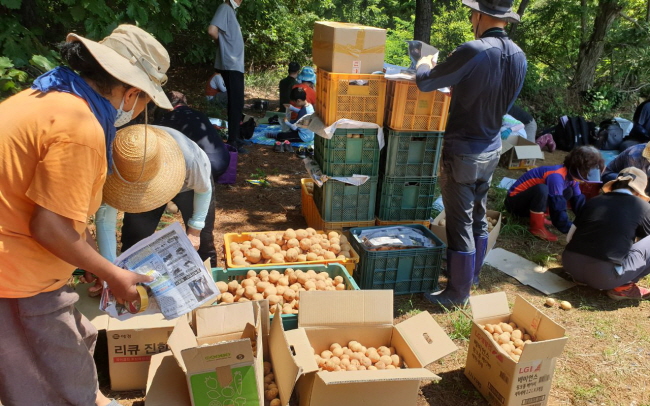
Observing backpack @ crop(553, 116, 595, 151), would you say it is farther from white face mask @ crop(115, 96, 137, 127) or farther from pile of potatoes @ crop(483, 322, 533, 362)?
white face mask @ crop(115, 96, 137, 127)

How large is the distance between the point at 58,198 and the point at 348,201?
112 inches

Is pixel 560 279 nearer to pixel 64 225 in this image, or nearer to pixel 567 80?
pixel 64 225

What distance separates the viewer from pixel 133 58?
6.08ft

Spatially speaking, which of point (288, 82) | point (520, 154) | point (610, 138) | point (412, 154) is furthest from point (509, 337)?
point (288, 82)

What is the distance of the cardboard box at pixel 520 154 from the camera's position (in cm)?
720

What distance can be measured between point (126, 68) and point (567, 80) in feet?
39.6

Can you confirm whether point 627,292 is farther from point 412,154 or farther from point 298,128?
point 298,128

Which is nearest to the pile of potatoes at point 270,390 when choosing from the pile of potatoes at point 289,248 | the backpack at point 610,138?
the pile of potatoes at point 289,248

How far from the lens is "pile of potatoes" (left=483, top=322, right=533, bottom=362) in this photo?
302 cm

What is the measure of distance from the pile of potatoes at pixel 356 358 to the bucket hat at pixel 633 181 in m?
2.56

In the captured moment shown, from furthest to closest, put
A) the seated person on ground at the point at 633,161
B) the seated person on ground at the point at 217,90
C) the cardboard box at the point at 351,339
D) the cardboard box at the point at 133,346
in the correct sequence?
1. the seated person on ground at the point at 217,90
2. the seated person on ground at the point at 633,161
3. the cardboard box at the point at 133,346
4. the cardboard box at the point at 351,339

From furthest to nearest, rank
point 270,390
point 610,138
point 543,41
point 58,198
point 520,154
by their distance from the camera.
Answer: point 543,41, point 610,138, point 520,154, point 270,390, point 58,198

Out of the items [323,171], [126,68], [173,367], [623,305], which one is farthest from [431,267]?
[126,68]

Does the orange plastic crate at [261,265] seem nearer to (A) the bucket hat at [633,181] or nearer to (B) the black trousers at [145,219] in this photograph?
(B) the black trousers at [145,219]
